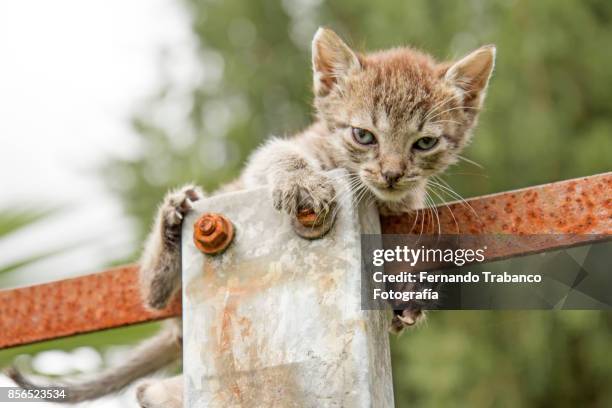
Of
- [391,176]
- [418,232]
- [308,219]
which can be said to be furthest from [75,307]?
[391,176]

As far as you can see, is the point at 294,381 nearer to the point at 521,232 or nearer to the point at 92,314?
the point at 521,232

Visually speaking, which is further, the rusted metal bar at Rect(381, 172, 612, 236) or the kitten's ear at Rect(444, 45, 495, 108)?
the kitten's ear at Rect(444, 45, 495, 108)

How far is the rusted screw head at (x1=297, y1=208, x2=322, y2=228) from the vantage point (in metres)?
2.10

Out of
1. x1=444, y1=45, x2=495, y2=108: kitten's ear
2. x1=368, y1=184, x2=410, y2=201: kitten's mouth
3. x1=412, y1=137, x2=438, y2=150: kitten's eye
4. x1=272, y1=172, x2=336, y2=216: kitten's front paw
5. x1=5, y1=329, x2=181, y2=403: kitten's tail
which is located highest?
x1=444, y1=45, x2=495, y2=108: kitten's ear

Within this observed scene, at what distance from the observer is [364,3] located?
28.3 ft

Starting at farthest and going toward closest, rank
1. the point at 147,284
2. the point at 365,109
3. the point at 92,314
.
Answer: the point at 365,109 → the point at 147,284 → the point at 92,314

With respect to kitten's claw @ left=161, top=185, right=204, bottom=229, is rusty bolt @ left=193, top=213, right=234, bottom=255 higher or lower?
lower

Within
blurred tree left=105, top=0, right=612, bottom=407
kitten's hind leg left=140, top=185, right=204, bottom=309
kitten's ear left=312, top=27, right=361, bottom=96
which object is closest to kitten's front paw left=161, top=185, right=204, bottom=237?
kitten's hind leg left=140, top=185, right=204, bottom=309

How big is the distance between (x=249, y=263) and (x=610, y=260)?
1036 mm

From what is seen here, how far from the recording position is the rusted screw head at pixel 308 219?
6.89 feet

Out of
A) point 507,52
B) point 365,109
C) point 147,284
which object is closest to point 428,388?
point 507,52

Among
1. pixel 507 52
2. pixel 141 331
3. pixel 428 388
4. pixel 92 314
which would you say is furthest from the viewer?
pixel 507 52

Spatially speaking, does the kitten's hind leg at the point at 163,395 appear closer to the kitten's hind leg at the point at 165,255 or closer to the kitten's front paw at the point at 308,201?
the kitten's hind leg at the point at 165,255

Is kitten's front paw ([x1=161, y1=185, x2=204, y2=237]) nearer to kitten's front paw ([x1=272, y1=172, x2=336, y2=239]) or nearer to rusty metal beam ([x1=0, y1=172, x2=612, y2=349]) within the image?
rusty metal beam ([x1=0, y1=172, x2=612, y2=349])
